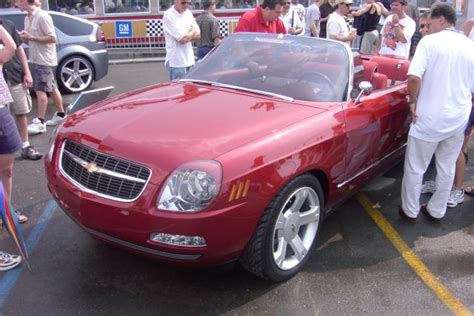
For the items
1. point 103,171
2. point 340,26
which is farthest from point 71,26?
point 103,171

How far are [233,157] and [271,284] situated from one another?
1013mm

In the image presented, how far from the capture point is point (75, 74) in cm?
894

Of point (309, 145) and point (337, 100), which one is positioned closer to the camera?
point (309, 145)

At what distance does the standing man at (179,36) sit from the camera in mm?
6281

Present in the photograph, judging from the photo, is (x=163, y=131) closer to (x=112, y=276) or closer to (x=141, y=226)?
(x=141, y=226)

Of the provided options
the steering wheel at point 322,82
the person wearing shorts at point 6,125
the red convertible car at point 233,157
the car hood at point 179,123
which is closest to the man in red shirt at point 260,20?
the red convertible car at point 233,157

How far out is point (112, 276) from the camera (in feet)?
10.8

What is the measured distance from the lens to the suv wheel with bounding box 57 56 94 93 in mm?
8820

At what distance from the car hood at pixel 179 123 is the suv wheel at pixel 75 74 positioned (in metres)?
5.57

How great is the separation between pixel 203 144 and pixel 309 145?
73cm

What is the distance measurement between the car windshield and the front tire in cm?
81

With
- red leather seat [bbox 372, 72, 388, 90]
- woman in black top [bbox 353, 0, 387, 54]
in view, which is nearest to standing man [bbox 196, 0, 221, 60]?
woman in black top [bbox 353, 0, 387, 54]

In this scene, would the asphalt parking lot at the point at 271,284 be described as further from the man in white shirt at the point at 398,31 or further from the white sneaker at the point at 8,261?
the man in white shirt at the point at 398,31

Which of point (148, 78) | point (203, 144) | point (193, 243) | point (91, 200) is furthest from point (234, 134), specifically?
point (148, 78)
